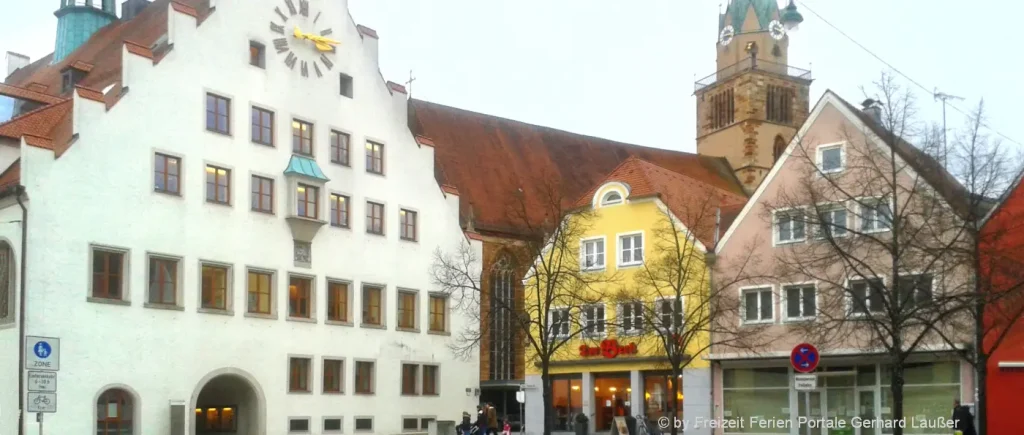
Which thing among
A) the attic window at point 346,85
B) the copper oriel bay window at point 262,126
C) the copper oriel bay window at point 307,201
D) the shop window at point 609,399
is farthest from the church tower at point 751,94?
the copper oriel bay window at point 262,126

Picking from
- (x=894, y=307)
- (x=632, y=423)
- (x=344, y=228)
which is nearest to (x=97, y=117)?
(x=344, y=228)

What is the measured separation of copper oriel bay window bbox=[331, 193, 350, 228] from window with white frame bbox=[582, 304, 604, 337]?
31.9 ft

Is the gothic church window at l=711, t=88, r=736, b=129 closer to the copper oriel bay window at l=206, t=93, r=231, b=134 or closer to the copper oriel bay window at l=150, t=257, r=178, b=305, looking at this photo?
the copper oriel bay window at l=206, t=93, r=231, b=134

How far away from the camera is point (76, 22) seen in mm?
62312

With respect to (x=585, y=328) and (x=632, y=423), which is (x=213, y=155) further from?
(x=632, y=423)

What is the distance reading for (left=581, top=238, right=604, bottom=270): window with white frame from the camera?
5012 cm

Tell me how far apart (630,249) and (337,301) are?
11646mm

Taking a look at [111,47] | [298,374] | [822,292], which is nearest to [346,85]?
[111,47]

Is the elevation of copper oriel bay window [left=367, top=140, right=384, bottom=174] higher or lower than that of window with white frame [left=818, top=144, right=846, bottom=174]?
higher

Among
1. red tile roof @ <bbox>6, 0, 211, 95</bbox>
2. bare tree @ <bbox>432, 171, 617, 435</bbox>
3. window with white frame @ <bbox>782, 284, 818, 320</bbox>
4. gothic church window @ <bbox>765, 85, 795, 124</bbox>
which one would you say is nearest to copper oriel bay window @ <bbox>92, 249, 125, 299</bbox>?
red tile roof @ <bbox>6, 0, 211, 95</bbox>

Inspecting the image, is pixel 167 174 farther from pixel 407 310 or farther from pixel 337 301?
pixel 407 310

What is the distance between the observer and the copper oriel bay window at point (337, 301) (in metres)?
46.5

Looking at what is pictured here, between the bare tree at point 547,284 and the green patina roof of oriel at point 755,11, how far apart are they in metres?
44.6

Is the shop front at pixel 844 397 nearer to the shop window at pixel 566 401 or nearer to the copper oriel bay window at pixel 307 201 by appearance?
the shop window at pixel 566 401
